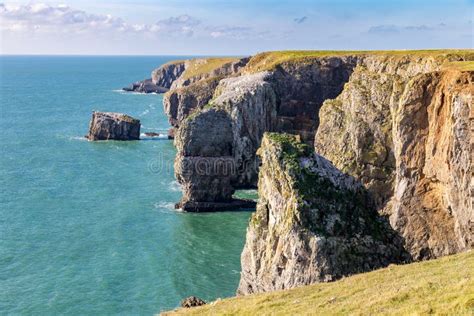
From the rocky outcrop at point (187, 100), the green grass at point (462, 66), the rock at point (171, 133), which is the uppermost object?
the green grass at point (462, 66)

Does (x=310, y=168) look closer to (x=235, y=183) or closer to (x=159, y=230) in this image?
(x=159, y=230)

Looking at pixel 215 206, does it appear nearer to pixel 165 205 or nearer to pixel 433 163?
pixel 165 205

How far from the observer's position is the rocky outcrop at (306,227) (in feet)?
160

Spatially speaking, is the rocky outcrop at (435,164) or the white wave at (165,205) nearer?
the rocky outcrop at (435,164)

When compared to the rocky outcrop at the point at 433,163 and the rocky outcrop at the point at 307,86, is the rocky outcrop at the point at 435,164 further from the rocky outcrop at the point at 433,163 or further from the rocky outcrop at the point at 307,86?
the rocky outcrop at the point at 307,86

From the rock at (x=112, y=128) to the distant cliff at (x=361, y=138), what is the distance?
41.5 meters

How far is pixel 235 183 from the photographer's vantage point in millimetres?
109375

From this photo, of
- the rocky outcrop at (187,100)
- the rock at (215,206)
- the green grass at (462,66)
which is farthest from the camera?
the rocky outcrop at (187,100)

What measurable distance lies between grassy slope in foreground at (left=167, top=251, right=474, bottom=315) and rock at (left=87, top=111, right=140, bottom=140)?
12214 centimetres

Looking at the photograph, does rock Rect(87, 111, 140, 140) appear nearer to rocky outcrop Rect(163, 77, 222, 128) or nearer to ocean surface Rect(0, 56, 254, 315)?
rocky outcrop Rect(163, 77, 222, 128)


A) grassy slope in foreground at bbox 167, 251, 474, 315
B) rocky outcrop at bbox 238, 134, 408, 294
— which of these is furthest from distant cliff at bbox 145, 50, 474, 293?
grassy slope in foreground at bbox 167, 251, 474, 315

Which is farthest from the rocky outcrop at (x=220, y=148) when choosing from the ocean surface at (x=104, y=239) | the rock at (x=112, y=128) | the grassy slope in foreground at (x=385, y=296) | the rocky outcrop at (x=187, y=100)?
the rocky outcrop at (x=187, y=100)

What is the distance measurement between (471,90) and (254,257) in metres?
25.1

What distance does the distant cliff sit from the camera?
52.3 metres
